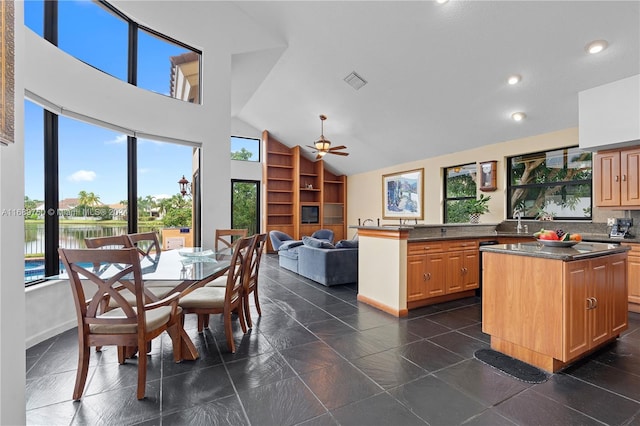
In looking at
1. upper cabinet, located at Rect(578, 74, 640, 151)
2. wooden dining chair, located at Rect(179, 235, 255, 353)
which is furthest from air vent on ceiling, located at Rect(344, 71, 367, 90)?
wooden dining chair, located at Rect(179, 235, 255, 353)

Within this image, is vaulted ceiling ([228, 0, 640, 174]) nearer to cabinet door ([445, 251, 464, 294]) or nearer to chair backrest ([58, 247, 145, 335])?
cabinet door ([445, 251, 464, 294])

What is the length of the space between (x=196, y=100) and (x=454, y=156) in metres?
5.12

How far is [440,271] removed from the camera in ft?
13.2

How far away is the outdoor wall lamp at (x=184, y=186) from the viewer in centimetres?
445

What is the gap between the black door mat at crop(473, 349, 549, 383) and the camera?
221 cm

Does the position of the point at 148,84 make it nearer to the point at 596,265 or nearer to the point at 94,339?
the point at 94,339

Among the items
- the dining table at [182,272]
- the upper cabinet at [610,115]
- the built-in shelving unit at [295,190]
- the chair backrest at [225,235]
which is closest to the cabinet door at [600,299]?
the upper cabinet at [610,115]

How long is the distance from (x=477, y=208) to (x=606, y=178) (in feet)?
5.84

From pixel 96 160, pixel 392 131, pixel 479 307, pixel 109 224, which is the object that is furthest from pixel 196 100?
pixel 479 307

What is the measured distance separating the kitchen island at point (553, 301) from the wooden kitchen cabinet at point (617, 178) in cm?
173

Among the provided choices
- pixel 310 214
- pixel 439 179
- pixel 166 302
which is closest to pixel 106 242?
pixel 166 302

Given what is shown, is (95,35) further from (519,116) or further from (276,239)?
(519,116)

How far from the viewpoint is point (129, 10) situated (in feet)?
12.3

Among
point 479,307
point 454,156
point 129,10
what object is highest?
point 129,10
